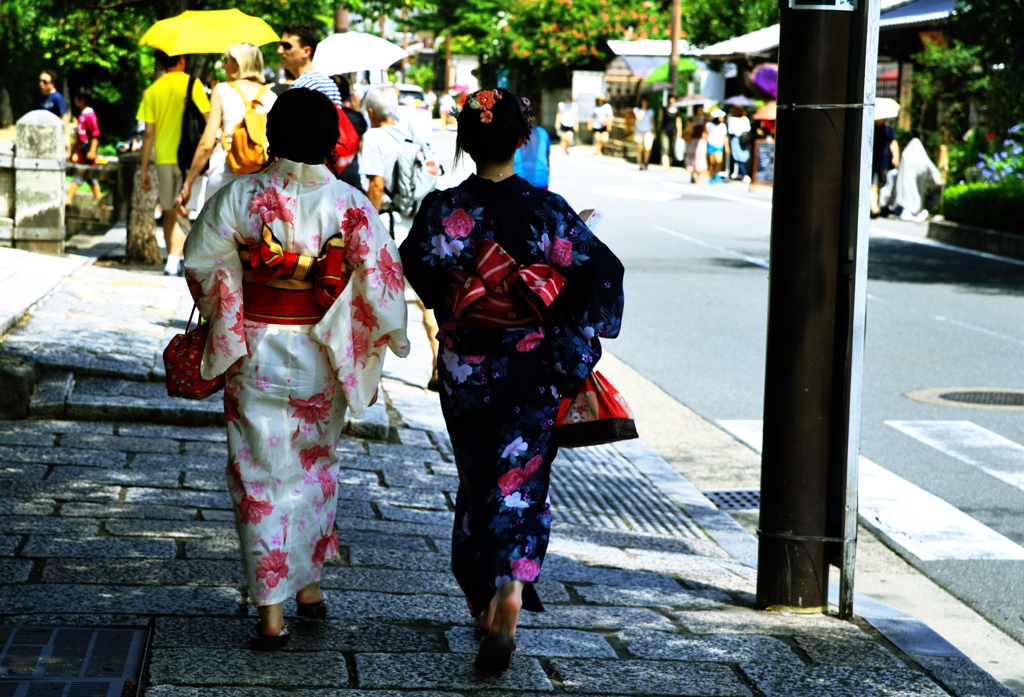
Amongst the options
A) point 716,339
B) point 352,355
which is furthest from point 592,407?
point 716,339

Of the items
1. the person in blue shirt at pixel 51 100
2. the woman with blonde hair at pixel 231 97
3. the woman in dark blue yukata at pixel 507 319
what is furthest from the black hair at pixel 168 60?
the person in blue shirt at pixel 51 100

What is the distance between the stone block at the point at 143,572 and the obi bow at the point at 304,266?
1.09m

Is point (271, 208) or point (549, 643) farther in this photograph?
point (549, 643)

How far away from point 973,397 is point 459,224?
6.09m

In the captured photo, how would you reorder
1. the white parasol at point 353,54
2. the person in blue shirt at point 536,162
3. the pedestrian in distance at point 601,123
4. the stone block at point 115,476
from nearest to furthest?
the stone block at point 115,476, the person in blue shirt at point 536,162, the white parasol at point 353,54, the pedestrian in distance at point 601,123

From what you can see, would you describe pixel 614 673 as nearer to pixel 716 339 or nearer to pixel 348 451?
pixel 348 451

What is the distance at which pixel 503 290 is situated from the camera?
361cm

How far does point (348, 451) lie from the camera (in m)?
6.29

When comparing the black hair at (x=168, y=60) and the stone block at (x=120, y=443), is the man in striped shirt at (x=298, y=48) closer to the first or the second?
the stone block at (x=120, y=443)

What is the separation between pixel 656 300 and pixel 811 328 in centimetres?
860

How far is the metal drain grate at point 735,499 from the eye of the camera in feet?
21.1

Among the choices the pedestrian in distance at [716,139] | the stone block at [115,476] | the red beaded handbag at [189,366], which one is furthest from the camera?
the pedestrian in distance at [716,139]

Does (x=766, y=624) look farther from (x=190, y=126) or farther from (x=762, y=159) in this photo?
(x=762, y=159)

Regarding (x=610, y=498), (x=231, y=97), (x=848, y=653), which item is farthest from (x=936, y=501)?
(x=231, y=97)
